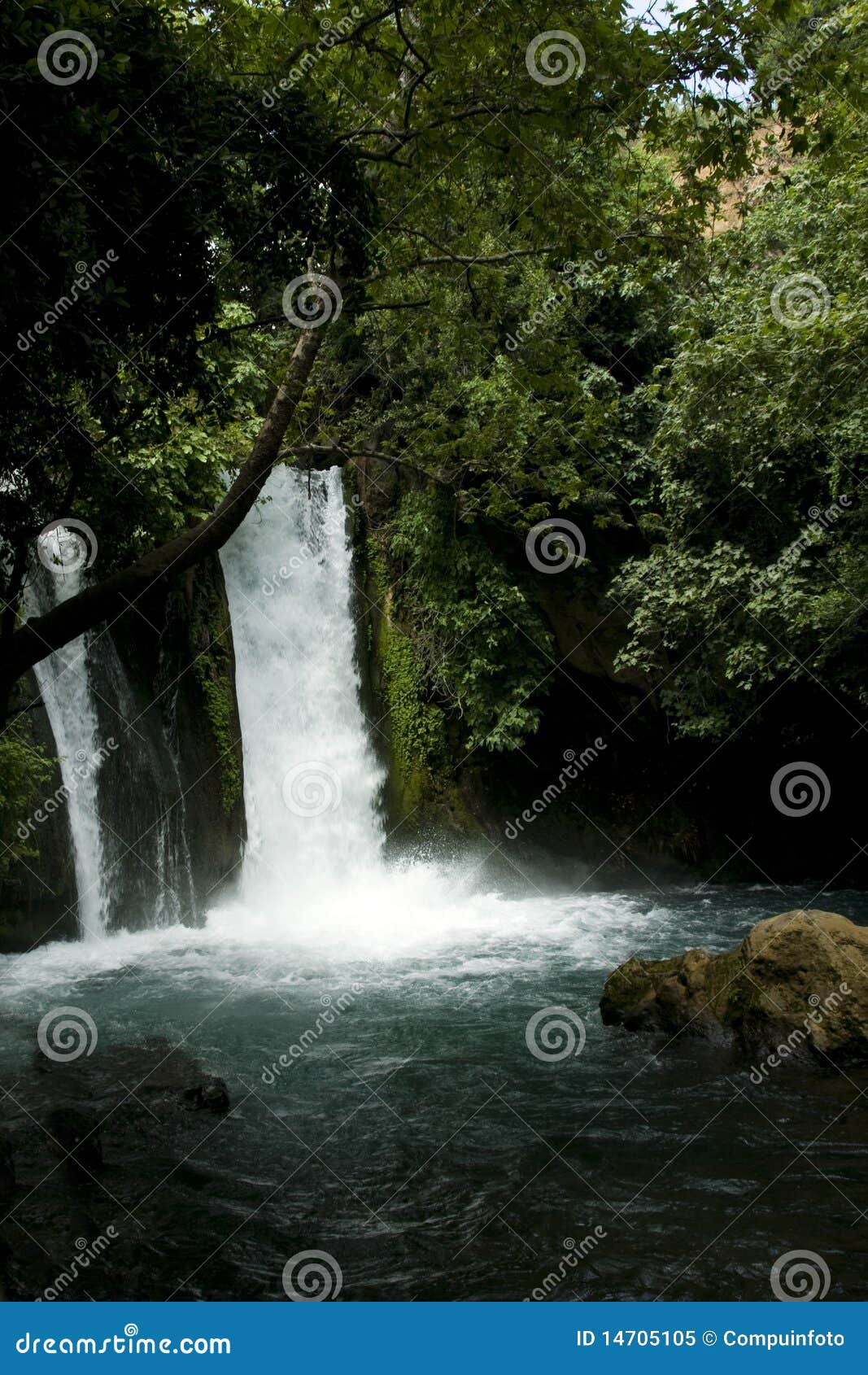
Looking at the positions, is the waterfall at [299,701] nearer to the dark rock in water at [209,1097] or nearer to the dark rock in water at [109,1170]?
the dark rock in water at [109,1170]

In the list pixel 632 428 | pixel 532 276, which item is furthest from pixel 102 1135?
pixel 632 428

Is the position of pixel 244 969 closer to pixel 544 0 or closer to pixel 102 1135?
pixel 102 1135

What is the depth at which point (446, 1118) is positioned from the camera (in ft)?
20.7

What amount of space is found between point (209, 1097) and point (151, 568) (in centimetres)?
356

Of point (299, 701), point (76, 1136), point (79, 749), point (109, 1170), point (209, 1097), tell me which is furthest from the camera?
point (299, 701)

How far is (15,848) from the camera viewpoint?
10.3 metres

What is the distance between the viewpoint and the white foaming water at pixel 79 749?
1180 cm

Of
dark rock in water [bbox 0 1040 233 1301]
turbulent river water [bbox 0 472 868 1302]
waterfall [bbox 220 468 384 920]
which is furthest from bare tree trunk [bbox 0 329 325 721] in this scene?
waterfall [bbox 220 468 384 920]

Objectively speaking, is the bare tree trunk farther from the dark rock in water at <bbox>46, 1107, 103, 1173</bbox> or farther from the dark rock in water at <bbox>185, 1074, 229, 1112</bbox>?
the dark rock in water at <bbox>185, 1074, 229, 1112</bbox>

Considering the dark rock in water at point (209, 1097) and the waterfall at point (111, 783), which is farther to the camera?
the waterfall at point (111, 783)

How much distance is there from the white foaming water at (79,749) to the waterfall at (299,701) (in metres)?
2.59

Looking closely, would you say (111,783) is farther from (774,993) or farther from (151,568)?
(774,993)

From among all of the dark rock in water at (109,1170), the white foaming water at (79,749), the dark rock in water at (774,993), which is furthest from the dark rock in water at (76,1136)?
the white foaming water at (79,749)

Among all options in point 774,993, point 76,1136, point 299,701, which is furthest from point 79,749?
point 774,993
